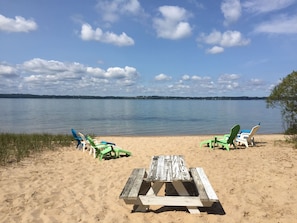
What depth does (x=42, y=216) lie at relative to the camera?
4.22m

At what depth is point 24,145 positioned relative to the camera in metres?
9.77

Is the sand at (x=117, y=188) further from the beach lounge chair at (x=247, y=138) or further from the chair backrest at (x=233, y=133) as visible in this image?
the beach lounge chair at (x=247, y=138)

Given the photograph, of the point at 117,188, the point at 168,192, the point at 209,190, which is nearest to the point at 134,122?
the point at 117,188

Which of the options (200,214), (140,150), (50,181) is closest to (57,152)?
(140,150)

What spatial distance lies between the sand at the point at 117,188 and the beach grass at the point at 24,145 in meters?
0.48

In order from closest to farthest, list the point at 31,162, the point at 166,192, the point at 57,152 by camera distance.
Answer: the point at 166,192
the point at 31,162
the point at 57,152

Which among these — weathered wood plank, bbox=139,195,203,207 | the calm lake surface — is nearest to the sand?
weathered wood plank, bbox=139,195,203,207

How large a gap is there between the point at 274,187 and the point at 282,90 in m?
6.97

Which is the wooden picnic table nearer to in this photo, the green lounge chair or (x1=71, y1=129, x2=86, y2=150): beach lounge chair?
the green lounge chair

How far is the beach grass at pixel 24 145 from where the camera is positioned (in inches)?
319

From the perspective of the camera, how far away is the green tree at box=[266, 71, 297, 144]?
11.0 meters

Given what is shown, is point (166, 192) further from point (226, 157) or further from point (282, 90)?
point (282, 90)

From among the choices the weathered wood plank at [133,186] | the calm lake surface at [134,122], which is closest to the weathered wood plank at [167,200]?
the weathered wood plank at [133,186]

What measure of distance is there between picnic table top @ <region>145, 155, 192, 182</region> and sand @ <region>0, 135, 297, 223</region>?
0.54 meters
